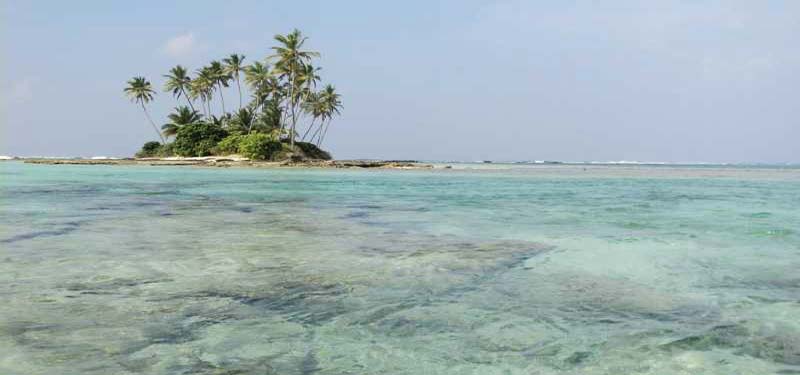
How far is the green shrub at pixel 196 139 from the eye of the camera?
59000mm

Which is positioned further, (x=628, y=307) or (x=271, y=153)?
(x=271, y=153)

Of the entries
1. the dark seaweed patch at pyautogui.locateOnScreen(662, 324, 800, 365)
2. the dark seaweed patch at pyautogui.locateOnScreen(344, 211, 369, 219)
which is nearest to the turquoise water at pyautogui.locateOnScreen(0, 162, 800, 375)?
the dark seaweed patch at pyautogui.locateOnScreen(662, 324, 800, 365)

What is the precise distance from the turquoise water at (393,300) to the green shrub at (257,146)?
46373 mm

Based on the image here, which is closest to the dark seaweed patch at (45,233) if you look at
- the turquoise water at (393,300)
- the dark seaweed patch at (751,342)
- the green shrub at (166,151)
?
the turquoise water at (393,300)

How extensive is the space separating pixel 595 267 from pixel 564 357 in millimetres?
3205

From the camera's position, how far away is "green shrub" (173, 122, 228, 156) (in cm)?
5900

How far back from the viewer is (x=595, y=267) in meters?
6.25

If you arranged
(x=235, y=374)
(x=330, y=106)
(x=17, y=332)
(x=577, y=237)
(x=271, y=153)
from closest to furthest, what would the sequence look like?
(x=235, y=374)
(x=17, y=332)
(x=577, y=237)
(x=271, y=153)
(x=330, y=106)


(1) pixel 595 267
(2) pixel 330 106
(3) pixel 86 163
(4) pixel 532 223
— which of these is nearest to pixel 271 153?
(2) pixel 330 106

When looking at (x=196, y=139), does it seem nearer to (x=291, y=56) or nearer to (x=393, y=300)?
(x=291, y=56)

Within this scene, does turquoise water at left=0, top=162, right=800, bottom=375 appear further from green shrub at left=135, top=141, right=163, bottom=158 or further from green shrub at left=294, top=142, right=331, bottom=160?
green shrub at left=135, top=141, right=163, bottom=158

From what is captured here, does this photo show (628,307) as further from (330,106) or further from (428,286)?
(330,106)

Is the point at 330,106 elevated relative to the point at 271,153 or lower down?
elevated

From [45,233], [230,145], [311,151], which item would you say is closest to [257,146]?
[230,145]
